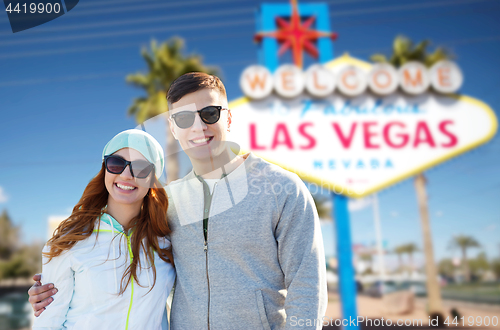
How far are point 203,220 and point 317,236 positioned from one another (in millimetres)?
690

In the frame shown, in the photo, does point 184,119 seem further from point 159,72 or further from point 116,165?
point 159,72

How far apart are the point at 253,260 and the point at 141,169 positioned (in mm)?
932

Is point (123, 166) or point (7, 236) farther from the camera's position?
point (7, 236)

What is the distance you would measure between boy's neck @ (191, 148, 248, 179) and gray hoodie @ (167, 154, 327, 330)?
0.54 feet

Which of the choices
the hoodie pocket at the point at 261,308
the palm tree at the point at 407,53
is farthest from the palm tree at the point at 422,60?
the hoodie pocket at the point at 261,308

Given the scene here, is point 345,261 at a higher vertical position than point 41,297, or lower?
lower

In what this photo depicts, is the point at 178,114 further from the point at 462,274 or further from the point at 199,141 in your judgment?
the point at 462,274

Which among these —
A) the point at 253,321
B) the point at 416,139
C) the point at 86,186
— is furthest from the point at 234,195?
the point at 416,139

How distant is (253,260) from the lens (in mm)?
2045

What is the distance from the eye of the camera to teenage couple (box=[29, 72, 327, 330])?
1984 mm

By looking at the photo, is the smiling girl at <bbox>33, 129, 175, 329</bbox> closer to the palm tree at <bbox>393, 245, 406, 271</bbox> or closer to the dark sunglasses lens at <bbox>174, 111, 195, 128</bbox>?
the dark sunglasses lens at <bbox>174, 111, 195, 128</bbox>

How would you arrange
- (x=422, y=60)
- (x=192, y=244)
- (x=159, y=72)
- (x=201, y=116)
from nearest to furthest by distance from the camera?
(x=192, y=244)
(x=201, y=116)
(x=159, y=72)
(x=422, y=60)

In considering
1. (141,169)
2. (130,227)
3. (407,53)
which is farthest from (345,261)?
(407,53)

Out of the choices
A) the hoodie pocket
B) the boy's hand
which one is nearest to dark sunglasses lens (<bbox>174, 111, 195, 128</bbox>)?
the hoodie pocket
